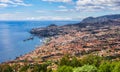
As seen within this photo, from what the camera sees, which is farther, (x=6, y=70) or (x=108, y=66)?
(x=6, y=70)

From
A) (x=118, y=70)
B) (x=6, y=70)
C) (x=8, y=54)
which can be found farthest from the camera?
(x=8, y=54)

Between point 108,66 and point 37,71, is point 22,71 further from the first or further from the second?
point 108,66

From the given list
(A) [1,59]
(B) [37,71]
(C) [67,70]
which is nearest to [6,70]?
(B) [37,71]

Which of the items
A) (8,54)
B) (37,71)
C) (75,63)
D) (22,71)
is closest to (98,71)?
(75,63)

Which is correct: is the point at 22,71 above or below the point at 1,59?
above

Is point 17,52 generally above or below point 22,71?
below

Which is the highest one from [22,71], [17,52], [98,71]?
[98,71]

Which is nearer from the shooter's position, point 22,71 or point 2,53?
point 22,71

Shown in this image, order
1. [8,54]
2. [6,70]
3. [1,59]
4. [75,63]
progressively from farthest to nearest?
[8,54]
[1,59]
[6,70]
[75,63]

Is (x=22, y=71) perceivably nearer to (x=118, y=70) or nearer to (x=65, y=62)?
(x=65, y=62)
